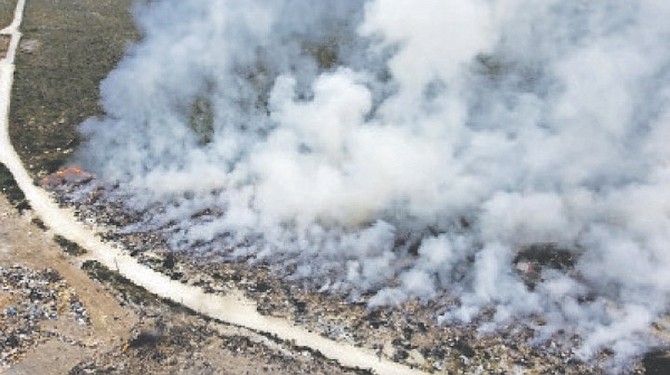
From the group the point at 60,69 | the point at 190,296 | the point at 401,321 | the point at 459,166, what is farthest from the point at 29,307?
the point at 60,69

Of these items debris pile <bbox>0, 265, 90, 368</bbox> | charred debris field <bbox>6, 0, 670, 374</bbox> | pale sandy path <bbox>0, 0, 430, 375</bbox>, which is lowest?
debris pile <bbox>0, 265, 90, 368</bbox>

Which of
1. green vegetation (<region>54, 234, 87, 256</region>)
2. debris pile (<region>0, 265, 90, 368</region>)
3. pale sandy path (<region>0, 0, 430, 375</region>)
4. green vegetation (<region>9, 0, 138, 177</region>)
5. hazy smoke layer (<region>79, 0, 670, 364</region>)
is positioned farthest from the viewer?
green vegetation (<region>9, 0, 138, 177</region>)

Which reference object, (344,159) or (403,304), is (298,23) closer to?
(344,159)

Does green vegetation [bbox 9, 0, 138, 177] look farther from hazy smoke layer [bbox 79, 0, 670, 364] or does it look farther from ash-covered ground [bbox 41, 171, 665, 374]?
ash-covered ground [bbox 41, 171, 665, 374]

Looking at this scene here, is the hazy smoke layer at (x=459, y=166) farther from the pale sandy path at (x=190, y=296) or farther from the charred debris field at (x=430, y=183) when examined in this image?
the pale sandy path at (x=190, y=296)

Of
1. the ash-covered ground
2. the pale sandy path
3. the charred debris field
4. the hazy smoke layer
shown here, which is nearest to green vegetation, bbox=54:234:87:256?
the pale sandy path

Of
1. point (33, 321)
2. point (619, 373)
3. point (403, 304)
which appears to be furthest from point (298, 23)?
point (619, 373)
